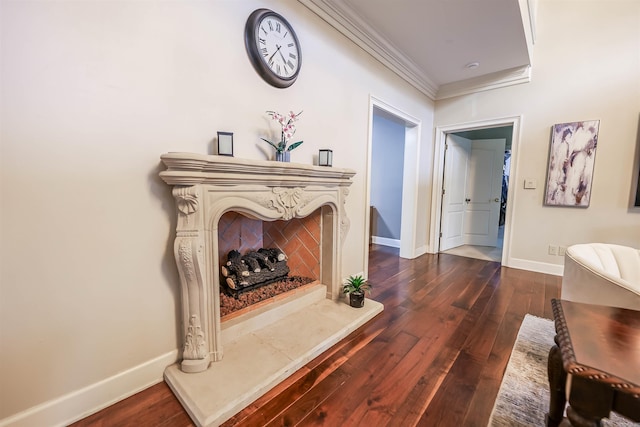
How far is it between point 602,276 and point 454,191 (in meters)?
3.26

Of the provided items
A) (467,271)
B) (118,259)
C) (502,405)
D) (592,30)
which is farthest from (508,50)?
(118,259)

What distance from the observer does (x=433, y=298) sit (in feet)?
8.33

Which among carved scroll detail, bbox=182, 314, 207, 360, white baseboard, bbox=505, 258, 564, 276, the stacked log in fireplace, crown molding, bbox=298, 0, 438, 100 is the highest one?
crown molding, bbox=298, 0, 438, 100

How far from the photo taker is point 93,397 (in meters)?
1.24

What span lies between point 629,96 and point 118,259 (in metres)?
4.77

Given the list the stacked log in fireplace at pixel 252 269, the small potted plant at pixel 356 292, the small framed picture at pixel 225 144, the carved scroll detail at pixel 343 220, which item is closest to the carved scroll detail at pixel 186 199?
the small framed picture at pixel 225 144

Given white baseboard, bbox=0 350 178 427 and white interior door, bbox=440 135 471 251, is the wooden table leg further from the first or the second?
white interior door, bbox=440 135 471 251

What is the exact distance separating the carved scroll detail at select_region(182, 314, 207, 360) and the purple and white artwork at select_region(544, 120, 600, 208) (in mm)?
4035

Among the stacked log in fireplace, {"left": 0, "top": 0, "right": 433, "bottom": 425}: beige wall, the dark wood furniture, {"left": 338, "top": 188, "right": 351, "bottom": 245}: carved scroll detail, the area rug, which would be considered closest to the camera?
the dark wood furniture

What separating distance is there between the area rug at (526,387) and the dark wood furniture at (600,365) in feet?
1.50

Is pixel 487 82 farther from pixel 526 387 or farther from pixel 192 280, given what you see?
pixel 192 280

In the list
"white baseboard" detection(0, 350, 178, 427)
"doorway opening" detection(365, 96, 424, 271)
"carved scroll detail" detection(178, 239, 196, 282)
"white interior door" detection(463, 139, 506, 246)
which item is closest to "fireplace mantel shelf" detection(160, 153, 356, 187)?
"carved scroll detail" detection(178, 239, 196, 282)

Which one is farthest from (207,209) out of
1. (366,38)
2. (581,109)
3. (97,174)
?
(581,109)

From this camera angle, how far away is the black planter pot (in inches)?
86.7
